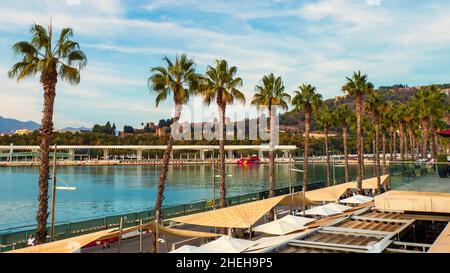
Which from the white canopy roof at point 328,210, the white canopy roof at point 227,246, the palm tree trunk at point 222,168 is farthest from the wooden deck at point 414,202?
the palm tree trunk at point 222,168

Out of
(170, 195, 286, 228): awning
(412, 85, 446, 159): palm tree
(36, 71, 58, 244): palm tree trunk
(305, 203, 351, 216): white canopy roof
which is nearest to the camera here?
(36, 71, 58, 244): palm tree trunk

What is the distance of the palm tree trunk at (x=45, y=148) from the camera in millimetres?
17656

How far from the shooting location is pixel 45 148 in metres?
18.0

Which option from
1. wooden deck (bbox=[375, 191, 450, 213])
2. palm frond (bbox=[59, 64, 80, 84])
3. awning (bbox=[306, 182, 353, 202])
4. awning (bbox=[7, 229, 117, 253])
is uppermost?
palm frond (bbox=[59, 64, 80, 84])

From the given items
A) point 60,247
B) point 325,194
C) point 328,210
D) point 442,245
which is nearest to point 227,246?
point 60,247

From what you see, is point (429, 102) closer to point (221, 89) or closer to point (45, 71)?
point (221, 89)

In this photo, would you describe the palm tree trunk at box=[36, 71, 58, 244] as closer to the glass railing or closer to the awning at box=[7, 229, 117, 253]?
the awning at box=[7, 229, 117, 253]

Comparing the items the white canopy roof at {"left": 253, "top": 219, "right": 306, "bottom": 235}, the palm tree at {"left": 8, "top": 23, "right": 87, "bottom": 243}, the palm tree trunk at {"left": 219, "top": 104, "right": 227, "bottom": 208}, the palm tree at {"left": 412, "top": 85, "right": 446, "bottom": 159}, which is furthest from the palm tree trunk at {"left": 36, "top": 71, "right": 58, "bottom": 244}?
the palm tree at {"left": 412, "top": 85, "right": 446, "bottom": 159}

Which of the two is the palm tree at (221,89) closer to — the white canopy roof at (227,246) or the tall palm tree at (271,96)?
the tall palm tree at (271,96)

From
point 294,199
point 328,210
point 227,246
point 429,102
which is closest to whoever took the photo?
point 227,246

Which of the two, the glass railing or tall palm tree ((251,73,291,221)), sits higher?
tall palm tree ((251,73,291,221))

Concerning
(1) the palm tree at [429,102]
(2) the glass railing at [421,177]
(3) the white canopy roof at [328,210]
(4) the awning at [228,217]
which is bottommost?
(3) the white canopy roof at [328,210]

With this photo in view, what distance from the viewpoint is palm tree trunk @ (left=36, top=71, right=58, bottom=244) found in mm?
17656
